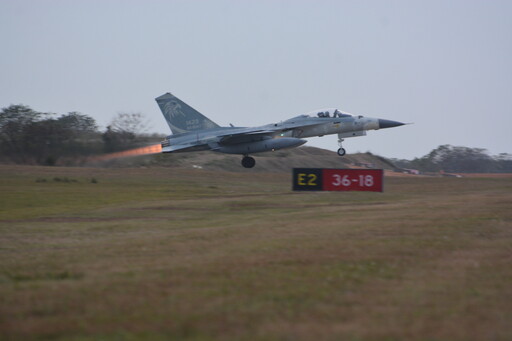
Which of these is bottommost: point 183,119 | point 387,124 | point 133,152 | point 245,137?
point 133,152

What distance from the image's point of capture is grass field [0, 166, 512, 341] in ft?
24.1

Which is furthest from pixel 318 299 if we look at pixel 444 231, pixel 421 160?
pixel 421 160

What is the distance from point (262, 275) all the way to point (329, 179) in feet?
74.8

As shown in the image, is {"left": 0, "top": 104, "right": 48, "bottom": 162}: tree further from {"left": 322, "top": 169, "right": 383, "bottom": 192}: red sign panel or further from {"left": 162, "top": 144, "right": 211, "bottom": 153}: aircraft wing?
{"left": 322, "top": 169, "right": 383, "bottom": 192}: red sign panel

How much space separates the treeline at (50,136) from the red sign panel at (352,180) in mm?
12781

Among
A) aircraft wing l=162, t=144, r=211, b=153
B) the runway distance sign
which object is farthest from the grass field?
aircraft wing l=162, t=144, r=211, b=153

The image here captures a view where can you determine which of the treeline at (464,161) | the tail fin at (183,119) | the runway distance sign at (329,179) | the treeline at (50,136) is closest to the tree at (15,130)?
the treeline at (50,136)

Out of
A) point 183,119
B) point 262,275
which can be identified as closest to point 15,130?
point 183,119

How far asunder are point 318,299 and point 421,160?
68162mm

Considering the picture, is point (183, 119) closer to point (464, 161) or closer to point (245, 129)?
point (245, 129)

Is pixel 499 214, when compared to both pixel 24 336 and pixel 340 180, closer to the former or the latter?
pixel 340 180

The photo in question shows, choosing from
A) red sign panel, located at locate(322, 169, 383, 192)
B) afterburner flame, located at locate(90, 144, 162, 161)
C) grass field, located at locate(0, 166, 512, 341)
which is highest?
afterburner flame, located at locate(90, 144, 162, 161)

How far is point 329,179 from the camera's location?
3272 centimetres

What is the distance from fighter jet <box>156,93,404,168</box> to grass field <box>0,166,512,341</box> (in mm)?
10694
